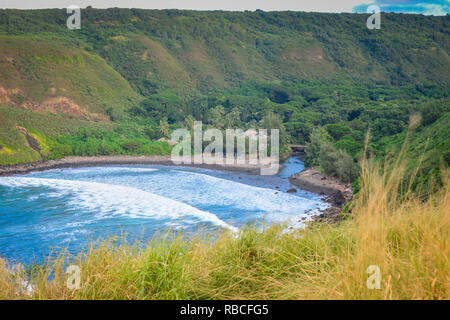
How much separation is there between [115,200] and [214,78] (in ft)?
249

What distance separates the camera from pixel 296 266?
344 cm

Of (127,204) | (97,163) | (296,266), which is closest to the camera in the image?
(296,266)

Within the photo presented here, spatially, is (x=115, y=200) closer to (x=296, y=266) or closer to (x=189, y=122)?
(x=296, y=266)

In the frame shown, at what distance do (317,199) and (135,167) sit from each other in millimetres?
24250

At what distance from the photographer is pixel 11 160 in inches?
1623

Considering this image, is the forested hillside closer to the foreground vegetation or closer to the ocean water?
the ocean water

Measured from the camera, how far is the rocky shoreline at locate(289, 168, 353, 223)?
26.2 metres

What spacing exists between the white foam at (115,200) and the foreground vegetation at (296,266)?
57.4 feet

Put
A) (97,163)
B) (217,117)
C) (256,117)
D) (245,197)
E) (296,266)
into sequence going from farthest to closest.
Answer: (256,117) → (217,117) → (97,163) → (245,197) → (296,266)

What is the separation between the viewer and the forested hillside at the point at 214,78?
4909 centimetres

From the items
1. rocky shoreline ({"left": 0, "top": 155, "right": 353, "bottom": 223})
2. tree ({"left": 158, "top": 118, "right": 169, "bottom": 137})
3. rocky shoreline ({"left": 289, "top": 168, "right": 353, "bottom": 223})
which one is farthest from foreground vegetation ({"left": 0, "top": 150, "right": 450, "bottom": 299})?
tree ({"left": 158, "top": 118, "right": 169, "bottom": 137})

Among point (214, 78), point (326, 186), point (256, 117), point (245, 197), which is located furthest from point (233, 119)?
point (214, 78)
